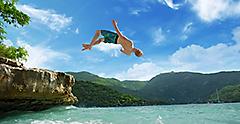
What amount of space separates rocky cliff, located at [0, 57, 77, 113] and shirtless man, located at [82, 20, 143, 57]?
370 inches

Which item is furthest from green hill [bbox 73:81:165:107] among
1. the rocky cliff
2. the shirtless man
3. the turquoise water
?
the shirtless man

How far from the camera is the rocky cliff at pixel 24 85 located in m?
15.3

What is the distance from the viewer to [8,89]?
51.1 feet

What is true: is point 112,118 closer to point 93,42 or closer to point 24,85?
point 24,85

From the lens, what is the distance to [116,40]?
22.5 feet

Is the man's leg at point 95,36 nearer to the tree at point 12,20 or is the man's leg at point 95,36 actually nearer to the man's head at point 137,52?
the man's head at point 137,52

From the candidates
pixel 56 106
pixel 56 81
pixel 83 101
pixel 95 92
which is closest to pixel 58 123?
pixel 56 81

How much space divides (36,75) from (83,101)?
112 m

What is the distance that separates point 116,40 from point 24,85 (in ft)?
35.5

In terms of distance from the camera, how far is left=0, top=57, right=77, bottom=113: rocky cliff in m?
15.3

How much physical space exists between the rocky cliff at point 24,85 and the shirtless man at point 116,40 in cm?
940

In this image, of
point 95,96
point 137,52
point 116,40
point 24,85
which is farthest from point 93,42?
point 95,96

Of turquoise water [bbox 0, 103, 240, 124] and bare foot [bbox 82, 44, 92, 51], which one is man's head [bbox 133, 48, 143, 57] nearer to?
bare foot [bbox 82, 44, 92, 51]

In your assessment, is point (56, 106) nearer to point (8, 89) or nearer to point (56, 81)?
point (56, 81)
